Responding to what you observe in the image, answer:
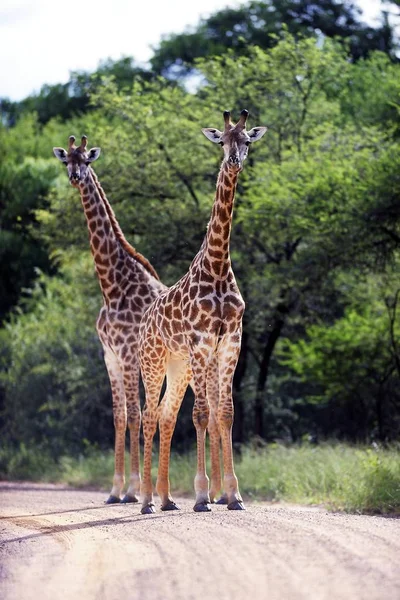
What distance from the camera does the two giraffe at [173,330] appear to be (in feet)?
37.8

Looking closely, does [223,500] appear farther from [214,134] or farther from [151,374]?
[214,134]

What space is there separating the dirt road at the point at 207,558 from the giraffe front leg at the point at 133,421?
300 centimetres

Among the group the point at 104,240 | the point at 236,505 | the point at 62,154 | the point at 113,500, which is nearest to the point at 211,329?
the point at 236,505

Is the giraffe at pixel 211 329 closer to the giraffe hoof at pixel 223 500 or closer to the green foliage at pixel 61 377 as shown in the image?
the giraffe hoof at pixel 223 500

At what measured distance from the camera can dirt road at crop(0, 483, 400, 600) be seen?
261 inches

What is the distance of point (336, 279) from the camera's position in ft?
75.0

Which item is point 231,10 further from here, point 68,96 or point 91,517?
point 91,517

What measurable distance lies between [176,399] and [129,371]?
5.23 ft

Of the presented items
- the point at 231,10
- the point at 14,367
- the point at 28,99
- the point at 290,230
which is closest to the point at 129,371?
the point at 290,230

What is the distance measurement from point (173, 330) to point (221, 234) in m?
1.15

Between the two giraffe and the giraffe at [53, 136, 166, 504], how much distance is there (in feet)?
0.04

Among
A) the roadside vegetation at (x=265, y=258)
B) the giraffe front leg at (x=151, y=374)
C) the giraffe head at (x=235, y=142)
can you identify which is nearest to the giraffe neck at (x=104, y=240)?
the giraffe front leg at (x=151, y=374)

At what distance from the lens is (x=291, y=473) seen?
53.5ft

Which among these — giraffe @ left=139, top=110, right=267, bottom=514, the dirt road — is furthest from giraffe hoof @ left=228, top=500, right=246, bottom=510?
the dirt road
